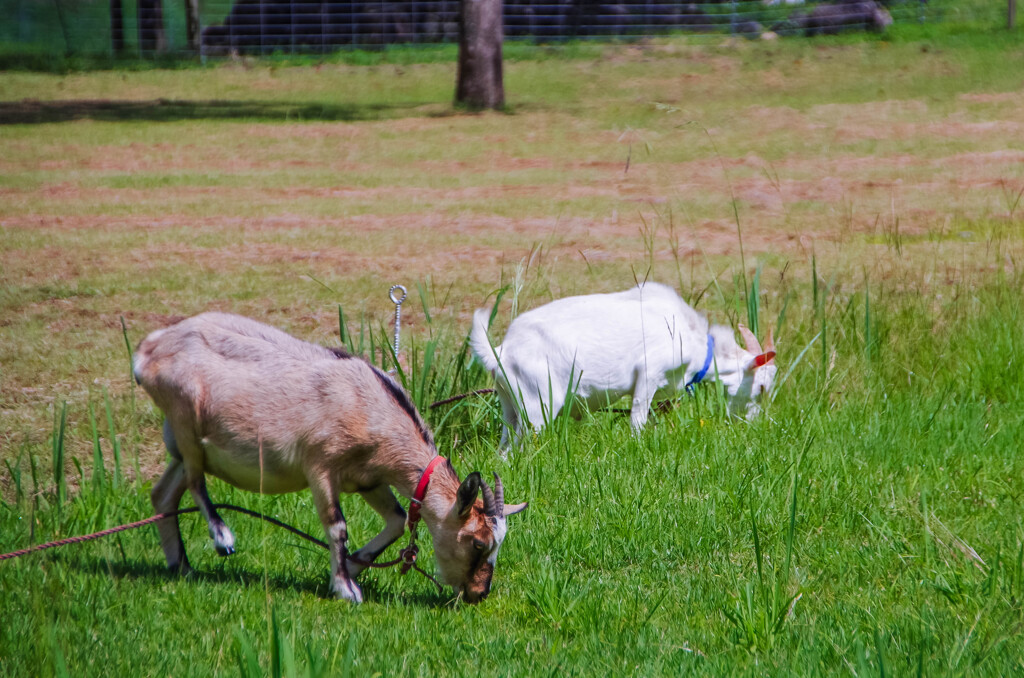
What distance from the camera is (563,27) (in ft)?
64.9

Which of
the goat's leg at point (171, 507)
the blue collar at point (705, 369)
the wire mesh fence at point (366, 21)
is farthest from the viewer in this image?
the wire mesh fence at point (366, 21)

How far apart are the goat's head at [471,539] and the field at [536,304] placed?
0.35 ft

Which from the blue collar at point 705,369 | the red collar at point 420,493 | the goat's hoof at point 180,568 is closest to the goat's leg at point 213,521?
the goat's hoof at point 180,568

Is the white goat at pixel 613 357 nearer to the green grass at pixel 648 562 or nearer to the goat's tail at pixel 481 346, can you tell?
the goat's tail at pixel 481 346

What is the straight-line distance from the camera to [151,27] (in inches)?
615

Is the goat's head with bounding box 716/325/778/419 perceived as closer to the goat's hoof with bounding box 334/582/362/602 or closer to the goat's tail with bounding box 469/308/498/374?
the goat's tail with bounding box 469/308/498/374

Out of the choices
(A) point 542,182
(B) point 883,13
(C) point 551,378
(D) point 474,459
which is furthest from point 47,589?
(B) point 883,13

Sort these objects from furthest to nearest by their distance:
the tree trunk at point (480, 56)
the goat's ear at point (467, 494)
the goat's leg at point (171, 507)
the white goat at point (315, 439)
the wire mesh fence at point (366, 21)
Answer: the tree trunk at point (480, 56)
the wire mesh fence at point (366, 21)
the goat's leg at point (171, 507)
the white goat at point (315, 439)
the goat's ear at point (467, 494)

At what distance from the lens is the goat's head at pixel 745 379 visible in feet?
17.1

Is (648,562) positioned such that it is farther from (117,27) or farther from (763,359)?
(117,27)

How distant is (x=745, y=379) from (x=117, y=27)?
13.0 metres

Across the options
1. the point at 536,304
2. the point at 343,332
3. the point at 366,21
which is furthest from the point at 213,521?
the point at 366,21

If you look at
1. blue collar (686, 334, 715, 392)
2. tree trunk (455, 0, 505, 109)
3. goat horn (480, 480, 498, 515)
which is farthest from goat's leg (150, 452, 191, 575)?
tree trunk (455, 0, 505, 109)

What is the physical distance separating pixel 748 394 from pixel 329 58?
13.2 meters
